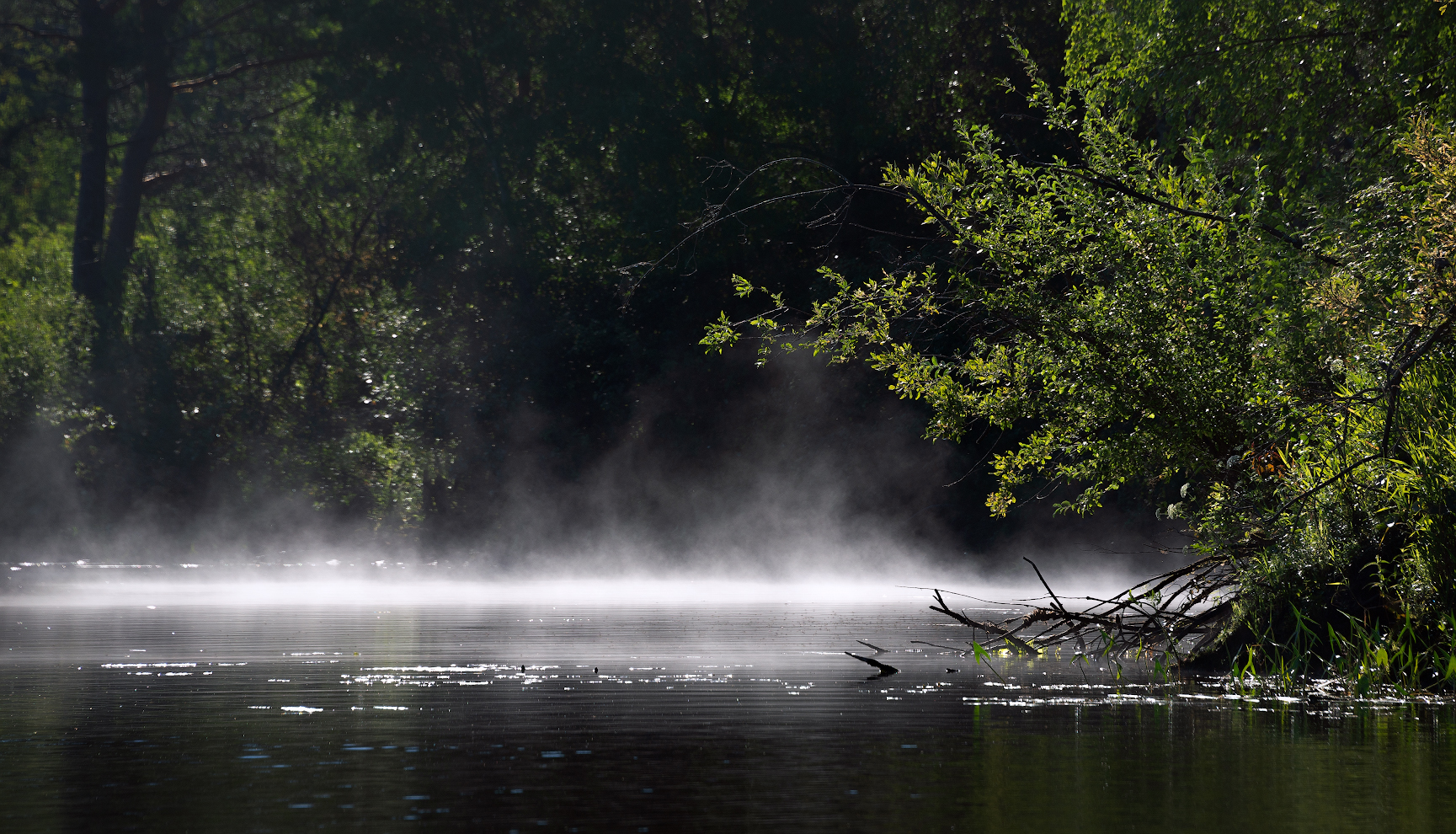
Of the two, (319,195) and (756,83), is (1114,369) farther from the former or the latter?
(319,195)

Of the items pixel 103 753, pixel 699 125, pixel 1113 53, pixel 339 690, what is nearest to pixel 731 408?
pixel 699 125

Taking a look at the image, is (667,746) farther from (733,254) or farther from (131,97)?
(131,97)

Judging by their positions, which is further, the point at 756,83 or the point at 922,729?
the point at 756,83

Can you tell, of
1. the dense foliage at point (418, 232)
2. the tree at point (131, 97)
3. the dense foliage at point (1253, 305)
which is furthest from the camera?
the tree at point (131, 97)

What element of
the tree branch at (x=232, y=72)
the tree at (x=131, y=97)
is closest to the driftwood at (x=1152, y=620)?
the tree at (x=131, y=97)

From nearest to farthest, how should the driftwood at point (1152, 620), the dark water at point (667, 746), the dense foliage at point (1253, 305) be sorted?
the dark water at point (667, 746)
the dense foliage at point (1253, 305)
the driftwood at point (1152, 620)

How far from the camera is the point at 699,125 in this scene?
126 feet

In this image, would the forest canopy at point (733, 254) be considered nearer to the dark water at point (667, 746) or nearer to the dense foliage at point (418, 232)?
the dense foliage at point (418, 232)

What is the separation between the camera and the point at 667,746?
26.4 ft

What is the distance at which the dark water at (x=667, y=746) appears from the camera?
19.9ft

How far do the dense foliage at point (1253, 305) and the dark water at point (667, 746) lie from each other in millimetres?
1967

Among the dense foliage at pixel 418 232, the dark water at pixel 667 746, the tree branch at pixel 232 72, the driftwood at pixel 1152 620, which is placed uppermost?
the tree branch at pixel 232 72

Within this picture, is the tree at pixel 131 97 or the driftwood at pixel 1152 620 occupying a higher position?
the tree at pixel 131 97

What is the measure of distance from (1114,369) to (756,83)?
Answer: 975 inches
